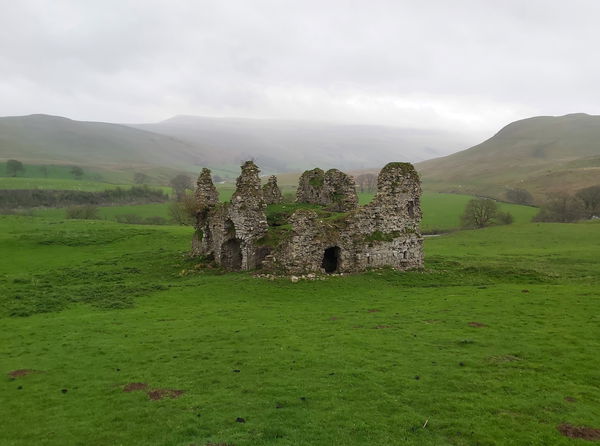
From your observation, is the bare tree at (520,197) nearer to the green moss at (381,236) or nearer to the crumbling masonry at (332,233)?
the crumbling masonry at (332,233)

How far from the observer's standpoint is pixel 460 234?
2862 inches

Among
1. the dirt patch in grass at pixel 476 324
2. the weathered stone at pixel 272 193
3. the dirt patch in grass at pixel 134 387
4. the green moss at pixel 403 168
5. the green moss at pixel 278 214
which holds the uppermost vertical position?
the green moss at pixel 403 168

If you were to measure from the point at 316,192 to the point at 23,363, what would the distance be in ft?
117

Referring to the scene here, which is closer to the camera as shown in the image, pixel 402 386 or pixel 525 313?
pixel 402 386

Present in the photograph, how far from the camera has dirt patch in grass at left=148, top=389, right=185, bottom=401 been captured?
14.2 m

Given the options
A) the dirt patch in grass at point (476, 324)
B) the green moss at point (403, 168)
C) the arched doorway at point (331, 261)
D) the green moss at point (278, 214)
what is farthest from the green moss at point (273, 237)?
the dirt patch in grass at point (476, 324)

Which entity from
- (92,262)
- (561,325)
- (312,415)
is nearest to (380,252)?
(561,325)

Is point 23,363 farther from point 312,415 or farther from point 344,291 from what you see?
point 344,291

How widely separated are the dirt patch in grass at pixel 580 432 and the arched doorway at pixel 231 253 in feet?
96.2

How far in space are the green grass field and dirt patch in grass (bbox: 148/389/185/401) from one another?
14 centimetres

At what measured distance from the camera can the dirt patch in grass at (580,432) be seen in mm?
11119

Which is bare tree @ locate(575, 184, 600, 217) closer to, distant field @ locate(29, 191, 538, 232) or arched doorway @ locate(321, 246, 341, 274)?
distant field @ locate(29, 191, 538, 232)

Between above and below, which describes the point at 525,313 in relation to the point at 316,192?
below

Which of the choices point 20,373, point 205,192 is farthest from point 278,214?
point 20,373
